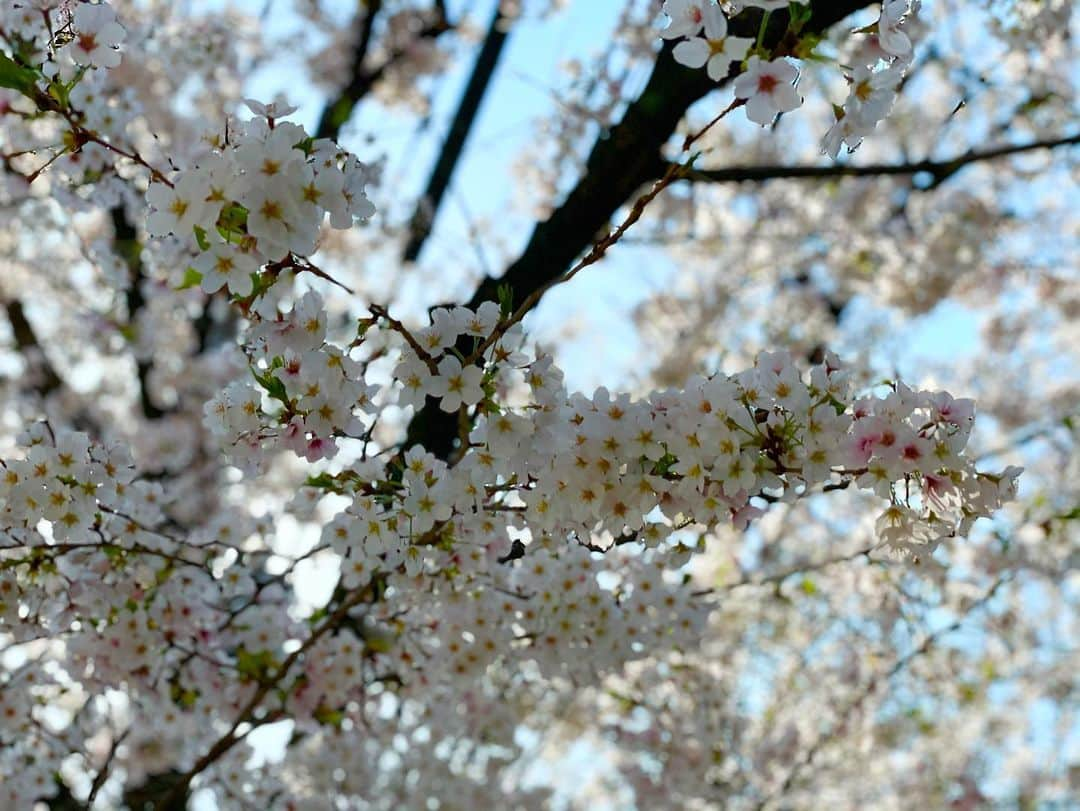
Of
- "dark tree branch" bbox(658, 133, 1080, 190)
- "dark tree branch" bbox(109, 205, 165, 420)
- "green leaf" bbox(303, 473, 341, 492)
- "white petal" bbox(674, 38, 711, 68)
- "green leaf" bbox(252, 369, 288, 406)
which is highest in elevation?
"dark tree branch" bbox(109, 205, 165, 420)

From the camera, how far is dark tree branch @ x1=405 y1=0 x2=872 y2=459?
2.45 m

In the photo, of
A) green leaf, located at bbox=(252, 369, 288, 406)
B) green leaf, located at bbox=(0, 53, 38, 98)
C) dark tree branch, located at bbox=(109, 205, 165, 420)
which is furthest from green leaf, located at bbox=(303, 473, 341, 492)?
dark tree branch, located at bbox=(109, 205, 165, 420)

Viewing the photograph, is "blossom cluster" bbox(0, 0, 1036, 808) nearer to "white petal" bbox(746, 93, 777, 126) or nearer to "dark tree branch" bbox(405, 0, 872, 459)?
"white petal" bbox(746, 93, 777, 126)

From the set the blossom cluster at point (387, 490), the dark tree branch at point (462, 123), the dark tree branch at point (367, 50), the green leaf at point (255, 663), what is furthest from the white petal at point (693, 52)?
the dark tree branch at point (367, 50)

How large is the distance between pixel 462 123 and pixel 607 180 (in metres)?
2.87

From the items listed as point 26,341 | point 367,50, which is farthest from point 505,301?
point 26,341

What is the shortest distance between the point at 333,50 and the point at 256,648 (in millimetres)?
6151

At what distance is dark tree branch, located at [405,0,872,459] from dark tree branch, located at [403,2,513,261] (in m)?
2.44

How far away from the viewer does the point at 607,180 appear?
268cm

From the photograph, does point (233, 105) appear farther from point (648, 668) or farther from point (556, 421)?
point (556, 421)

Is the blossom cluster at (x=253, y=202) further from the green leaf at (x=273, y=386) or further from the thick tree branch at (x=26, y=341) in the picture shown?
the thick tree branch at (x=26, y=341)

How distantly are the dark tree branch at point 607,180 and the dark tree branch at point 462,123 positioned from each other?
7.99 feet

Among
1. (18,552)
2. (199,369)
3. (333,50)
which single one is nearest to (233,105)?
(333,50)

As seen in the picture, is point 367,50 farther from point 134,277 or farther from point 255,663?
point 255,663
